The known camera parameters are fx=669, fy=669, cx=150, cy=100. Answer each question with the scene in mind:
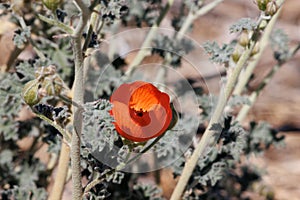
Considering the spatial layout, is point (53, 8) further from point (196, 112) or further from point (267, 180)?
point (267, 180)

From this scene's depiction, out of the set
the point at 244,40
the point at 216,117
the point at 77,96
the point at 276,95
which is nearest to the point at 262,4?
the point at 244,40

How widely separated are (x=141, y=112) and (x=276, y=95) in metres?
2.94

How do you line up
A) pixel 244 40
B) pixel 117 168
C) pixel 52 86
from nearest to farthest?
pixel 52 86
pixel 117 168
pixel 244 40

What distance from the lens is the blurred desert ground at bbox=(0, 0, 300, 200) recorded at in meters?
3.50

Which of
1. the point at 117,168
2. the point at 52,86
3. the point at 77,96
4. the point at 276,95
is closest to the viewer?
the point at 52,86

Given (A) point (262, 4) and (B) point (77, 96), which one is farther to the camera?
(A) point (262, 4)

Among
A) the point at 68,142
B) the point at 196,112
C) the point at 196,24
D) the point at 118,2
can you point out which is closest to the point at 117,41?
the point at 196,112

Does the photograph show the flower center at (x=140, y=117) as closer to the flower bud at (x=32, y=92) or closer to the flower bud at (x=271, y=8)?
the flower bud at (x=32, y=92)

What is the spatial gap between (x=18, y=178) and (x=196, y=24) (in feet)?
8.10

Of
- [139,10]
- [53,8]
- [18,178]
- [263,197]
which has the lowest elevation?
[263,197]

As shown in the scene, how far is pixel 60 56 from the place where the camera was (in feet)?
7.36

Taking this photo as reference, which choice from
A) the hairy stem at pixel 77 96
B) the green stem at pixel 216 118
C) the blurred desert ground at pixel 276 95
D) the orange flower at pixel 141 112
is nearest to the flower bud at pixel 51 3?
the hairy stem at pixel 77 96

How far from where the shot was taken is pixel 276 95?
14.1ft

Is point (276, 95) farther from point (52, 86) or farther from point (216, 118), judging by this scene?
point (52, 86)
